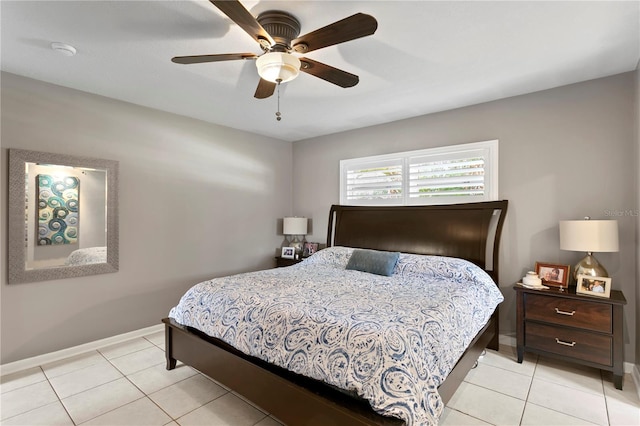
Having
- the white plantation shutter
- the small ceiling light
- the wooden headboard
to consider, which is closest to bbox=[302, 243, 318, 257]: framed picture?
the wooden headboard

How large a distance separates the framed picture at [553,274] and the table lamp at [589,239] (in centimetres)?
8

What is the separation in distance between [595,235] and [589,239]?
0.17 feet

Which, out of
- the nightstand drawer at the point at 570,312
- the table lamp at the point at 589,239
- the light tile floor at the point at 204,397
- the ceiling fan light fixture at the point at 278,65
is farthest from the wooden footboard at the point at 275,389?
the table lamp at the point at 589,239

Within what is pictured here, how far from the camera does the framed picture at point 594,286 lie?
2555mm

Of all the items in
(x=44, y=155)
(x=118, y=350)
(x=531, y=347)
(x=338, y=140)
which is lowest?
(x=118, y=350)

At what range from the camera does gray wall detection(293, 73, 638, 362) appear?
274 centimetres

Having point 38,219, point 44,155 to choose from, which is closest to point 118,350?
point 38,219

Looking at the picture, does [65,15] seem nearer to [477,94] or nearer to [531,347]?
[477,94]

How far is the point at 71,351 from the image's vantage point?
304 centimetres

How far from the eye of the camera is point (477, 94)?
323 cm

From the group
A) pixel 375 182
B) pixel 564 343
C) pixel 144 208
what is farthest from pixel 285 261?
pixel 564 343

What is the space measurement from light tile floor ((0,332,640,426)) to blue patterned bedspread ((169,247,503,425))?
0.49 metres

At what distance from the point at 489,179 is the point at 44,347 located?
15.4 ft

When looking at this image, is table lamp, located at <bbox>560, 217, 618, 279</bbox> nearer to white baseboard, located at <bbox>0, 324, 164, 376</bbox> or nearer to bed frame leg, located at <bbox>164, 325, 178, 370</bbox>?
bed frame leg, located at <bbox>164, 325, 178, 370</bbox>
